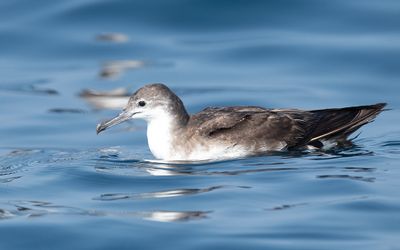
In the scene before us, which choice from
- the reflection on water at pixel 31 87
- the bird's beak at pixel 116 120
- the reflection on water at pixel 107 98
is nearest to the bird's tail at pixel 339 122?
the bird's beak at pixel 116 120

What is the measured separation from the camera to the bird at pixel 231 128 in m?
11.4

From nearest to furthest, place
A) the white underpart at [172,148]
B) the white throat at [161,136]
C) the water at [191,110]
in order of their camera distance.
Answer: the water at [191,110] < the white underpart at [172,148] < the white throat at [161,136]

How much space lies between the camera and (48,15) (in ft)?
60.8

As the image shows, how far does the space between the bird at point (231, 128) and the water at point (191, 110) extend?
207 mm

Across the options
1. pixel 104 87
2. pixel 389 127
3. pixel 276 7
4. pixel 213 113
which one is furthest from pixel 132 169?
pixel 276 7

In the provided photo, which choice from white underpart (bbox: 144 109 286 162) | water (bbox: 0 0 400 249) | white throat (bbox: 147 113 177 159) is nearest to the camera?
water (bbox: 0 0 400 249)

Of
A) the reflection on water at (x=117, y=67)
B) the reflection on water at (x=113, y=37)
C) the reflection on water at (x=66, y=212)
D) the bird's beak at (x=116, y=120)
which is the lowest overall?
the reflection on water at (x=66, y=212)

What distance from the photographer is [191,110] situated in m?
14.7

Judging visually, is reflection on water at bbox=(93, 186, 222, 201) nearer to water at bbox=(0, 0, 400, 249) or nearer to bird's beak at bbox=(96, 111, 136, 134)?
water at bbox=(0, 0, 400, 249)

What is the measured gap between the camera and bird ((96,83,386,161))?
11.4 meters

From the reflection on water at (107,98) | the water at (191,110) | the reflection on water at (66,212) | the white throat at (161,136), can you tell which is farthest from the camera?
the reflection on water at (107,98)

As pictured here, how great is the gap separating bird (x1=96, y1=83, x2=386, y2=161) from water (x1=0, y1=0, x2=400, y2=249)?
207 millimetres

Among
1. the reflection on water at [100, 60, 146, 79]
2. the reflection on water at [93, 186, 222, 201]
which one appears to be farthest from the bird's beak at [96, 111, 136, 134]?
the reflection on water at [100, 60, 146, 79]

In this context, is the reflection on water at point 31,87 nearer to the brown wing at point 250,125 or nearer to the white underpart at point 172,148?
the white underpart at point 172,148
